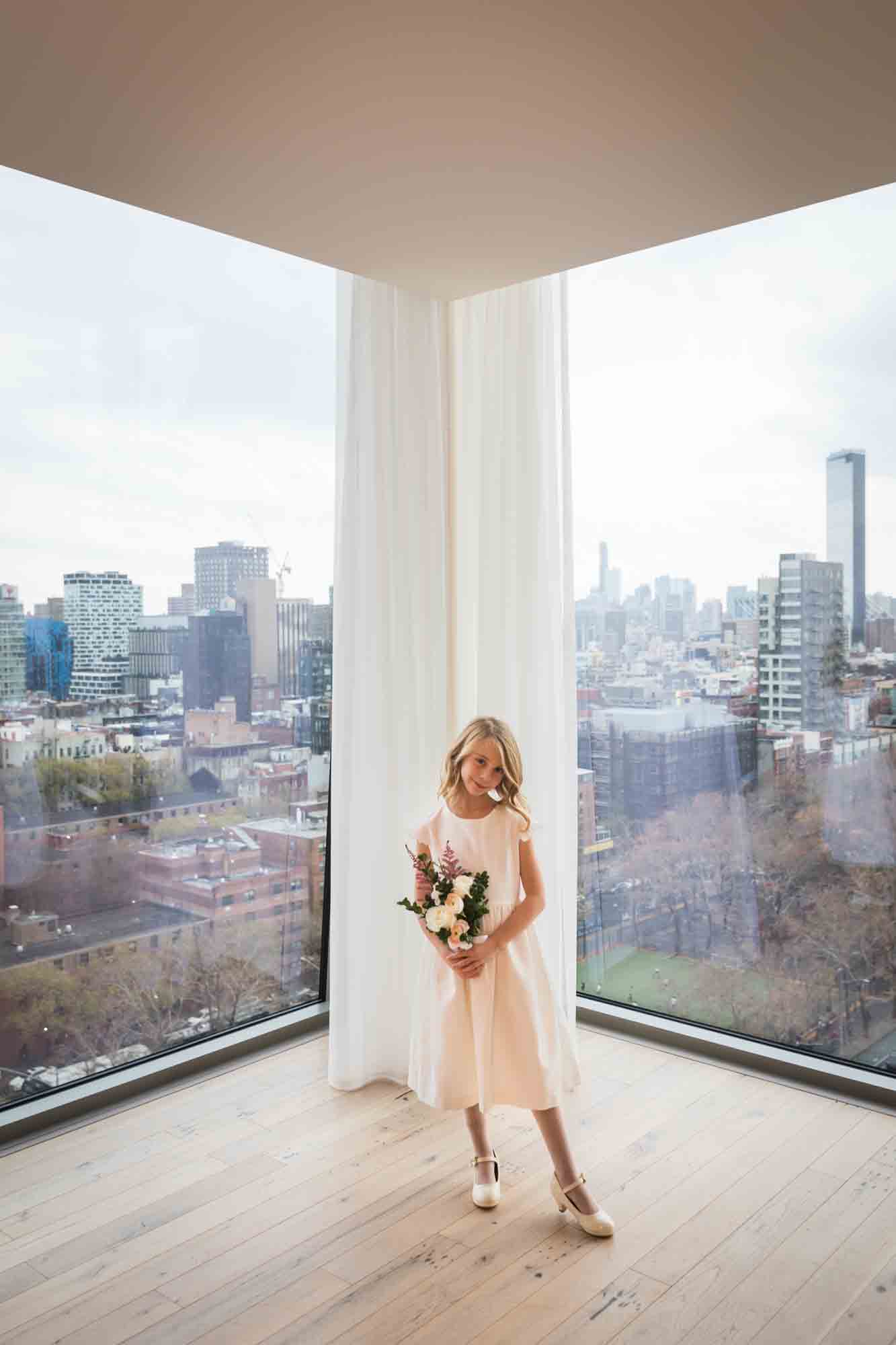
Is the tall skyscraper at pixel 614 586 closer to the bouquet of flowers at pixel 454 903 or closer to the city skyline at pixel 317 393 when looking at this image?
the city skyline at pixel 317 393

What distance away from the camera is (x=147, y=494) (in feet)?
12.0

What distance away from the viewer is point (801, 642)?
376cm

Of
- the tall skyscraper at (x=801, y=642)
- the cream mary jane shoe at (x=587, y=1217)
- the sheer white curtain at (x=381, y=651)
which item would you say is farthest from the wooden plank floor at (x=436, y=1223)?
the tall skyscraper at (x=801, y=642)

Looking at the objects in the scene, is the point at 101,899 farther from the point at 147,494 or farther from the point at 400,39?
the point at 400,39

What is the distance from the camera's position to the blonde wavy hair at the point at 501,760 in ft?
10.3

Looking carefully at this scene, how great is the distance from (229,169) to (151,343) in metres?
1.15

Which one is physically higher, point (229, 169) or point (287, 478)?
point (229, 169)

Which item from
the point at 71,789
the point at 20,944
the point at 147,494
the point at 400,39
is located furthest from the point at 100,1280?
the point at 400,39

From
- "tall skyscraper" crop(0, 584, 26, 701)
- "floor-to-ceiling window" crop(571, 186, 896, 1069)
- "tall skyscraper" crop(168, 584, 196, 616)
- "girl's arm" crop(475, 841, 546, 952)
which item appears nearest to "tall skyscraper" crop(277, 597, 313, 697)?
"tall skyscraper" crop(168, 584, 196, 616)

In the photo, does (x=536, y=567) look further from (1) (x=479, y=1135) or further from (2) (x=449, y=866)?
(1) (x=479, y=1135)

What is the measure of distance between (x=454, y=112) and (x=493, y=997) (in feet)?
7.54

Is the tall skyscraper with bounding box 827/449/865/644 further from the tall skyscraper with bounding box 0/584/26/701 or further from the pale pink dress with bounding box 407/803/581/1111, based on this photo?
the tall skyscraper with bounding box 0/584/26/701

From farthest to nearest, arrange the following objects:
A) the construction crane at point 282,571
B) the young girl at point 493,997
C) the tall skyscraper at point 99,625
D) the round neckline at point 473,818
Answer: the construction crane at point 282,571 < the tall skyscraper at point 99,625 < the round neckline at point 473,818 < the young girl at point 493,997

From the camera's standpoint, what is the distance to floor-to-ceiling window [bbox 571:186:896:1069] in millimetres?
3598
